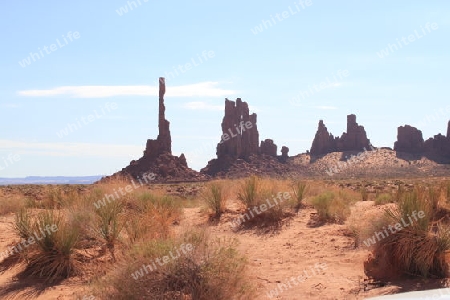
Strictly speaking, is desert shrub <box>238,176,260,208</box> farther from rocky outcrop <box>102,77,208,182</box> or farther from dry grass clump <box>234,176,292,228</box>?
rocky outcrop <box>102,77,208,182</box>

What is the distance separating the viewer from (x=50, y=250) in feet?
28.4

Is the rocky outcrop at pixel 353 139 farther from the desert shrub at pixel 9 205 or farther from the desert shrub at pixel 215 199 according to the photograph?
the desert shrub at pixel 9 205

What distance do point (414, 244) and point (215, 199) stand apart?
800 cm

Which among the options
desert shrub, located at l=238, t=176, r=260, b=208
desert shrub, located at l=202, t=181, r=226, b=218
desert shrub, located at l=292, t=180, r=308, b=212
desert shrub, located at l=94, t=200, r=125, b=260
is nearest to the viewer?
desert shrub, located at l=94, t=200, r=125, b=260

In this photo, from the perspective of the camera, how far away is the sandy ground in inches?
298

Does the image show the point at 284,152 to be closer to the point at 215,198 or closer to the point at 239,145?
the point at 239,145

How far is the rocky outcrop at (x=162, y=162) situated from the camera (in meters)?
68.3

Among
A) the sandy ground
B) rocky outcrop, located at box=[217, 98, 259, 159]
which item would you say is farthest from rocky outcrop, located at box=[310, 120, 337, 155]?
the sandy ground

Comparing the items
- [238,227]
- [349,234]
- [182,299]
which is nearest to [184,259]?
[182,299]

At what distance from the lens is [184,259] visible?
6383mm

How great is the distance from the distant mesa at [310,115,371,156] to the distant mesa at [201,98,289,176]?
26.9 feet

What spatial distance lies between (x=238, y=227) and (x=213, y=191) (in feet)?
6.68

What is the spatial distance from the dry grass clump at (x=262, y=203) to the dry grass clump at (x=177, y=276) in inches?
275

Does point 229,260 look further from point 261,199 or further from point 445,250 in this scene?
point 261,199
